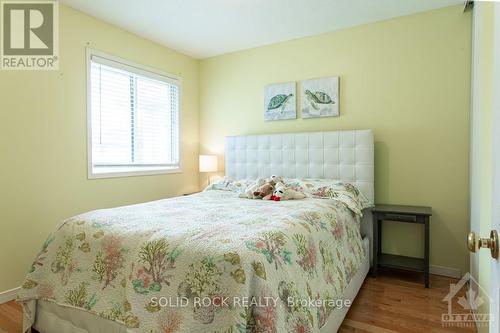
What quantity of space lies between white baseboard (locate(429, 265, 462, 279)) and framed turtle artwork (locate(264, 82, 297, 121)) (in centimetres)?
217

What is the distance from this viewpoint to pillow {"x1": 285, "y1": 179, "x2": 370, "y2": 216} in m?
2.70

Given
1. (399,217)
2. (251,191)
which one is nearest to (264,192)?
(251,191)

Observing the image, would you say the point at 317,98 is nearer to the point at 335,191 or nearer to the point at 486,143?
the point at 335,191

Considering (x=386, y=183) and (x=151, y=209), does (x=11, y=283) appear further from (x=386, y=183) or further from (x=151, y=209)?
(x=386, y=183)

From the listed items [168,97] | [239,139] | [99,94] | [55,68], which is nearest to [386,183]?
[239,139]

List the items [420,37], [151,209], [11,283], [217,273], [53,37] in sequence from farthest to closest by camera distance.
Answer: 1. [420,37]
2. [53,37]
3. [11,283]
4. [151,209]
5. [217,273]

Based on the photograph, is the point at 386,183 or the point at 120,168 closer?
the point at 386,183

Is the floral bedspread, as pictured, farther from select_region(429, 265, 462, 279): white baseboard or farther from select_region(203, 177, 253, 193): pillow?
select_region(429, 265, 462, 279): white baseboard

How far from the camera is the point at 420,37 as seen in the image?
9.50ft

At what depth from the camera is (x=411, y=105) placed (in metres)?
2.95

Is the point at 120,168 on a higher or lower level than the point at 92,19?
lower

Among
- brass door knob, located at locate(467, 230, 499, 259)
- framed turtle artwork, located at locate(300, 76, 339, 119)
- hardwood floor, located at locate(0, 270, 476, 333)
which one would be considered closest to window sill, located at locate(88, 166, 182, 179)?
hardwood floor, located at locate(0, 270, 476, 333)

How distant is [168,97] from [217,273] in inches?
125

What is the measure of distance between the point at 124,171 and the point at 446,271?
3.51 metres
